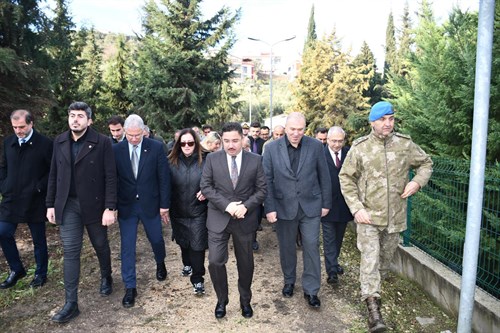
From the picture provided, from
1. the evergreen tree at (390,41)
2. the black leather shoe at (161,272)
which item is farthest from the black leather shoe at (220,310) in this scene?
the evergreen tree at (390,41)

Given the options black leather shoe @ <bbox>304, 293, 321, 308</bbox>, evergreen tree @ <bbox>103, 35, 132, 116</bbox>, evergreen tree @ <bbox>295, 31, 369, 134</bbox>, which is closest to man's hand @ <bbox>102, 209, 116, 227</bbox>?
black leather shoe @ <bbox>304, 293, 321, 308</bbox>

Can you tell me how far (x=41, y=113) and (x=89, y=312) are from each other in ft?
20.1

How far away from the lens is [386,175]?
3.76m

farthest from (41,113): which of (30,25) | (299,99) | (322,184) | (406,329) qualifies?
(299,99)

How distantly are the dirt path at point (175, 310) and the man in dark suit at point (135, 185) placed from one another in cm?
35

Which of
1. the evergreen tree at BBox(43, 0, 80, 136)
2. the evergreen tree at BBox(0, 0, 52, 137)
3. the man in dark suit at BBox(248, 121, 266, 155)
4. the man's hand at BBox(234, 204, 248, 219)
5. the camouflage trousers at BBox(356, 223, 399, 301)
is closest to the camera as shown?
the man's hand at BBox(234, 204, 248, 219)

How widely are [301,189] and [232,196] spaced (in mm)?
855

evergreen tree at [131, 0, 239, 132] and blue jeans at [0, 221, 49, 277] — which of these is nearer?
blue jeans at [0, 221, 49, 277]

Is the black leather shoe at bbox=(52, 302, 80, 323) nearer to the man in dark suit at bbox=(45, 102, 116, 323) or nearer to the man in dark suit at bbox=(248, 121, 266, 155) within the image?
the man in dark suit at bbox=(45, 102, 116, 323)

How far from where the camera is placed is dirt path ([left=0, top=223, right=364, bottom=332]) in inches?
152

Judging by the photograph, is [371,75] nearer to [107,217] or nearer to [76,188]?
[107,217]

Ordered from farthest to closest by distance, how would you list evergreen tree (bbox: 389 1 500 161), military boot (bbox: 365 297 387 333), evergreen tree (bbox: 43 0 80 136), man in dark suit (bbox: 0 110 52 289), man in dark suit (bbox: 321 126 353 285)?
evergreen tree (bbox: 43 0 80 136)
man in dark suit (bbox: 321 126 353 285)
man in dark suit (bbox: 0 110 52 289)
evergreen tree (bbox: 389 1 500 161)
military boot (bbox: 365 297 387 333)

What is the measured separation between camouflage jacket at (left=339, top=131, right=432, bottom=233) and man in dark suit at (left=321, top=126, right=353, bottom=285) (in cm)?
104

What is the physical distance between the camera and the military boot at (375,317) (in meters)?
3.55
